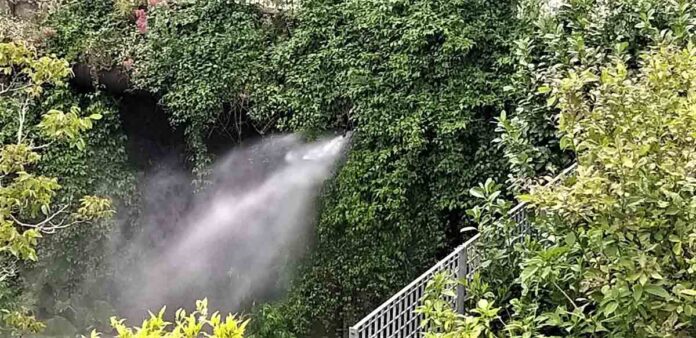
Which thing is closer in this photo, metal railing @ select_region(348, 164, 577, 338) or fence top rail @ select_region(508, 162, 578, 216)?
fence top rail @ select_region(508, 162, 578, 216)

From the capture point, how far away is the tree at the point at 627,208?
3.29 metres

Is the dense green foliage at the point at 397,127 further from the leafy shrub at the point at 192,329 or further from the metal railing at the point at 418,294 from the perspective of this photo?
the leafy shrub at the point at 192,329

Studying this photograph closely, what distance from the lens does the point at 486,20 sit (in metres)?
6.79

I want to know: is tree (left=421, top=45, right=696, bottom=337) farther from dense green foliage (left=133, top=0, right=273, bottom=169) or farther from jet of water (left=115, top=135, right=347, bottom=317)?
dense green foliage (left=133, top=0, right=273, bottom=169)

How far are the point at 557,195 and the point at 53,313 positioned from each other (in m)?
6.73

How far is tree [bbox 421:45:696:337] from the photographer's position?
3.29 meters

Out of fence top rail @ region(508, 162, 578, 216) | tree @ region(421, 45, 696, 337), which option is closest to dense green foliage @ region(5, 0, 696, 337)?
tree @ region(421, 45, 696, 337)

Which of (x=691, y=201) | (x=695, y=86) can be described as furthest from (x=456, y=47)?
(x=691, y=201)

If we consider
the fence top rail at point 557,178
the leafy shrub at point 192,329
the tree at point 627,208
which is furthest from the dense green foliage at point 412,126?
the leafy shrub at point 192,329

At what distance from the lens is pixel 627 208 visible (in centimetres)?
334

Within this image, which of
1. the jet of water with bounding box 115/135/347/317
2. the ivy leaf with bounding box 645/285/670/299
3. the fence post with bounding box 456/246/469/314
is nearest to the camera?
the ivy leaf with bounding box 645/285/670/299

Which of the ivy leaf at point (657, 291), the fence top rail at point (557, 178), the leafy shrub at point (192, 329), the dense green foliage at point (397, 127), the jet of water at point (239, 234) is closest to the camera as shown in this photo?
the leafy shrub at point (192, 329)

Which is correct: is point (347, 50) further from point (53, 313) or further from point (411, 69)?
point (53, 313)

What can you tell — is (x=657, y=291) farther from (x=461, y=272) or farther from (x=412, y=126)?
(x=412, y=126)
